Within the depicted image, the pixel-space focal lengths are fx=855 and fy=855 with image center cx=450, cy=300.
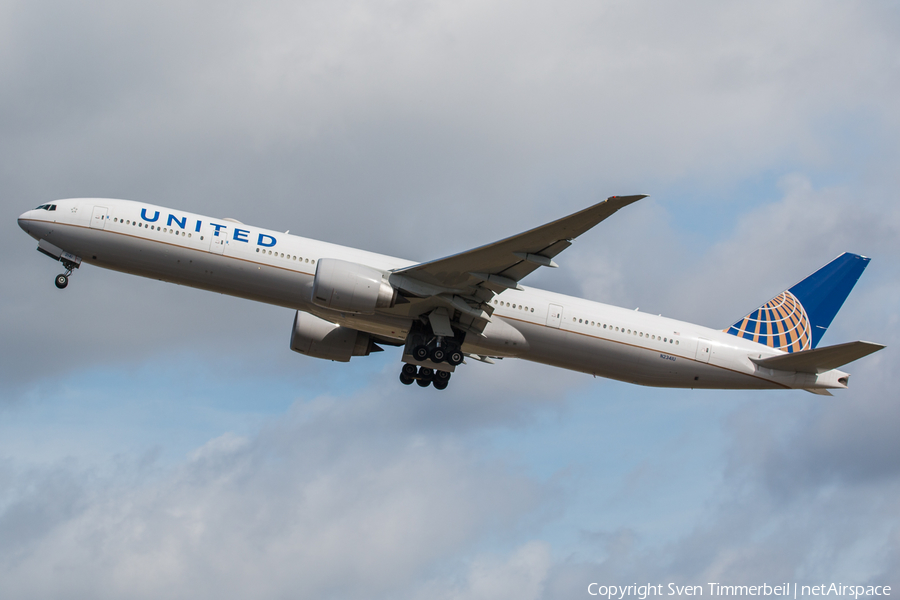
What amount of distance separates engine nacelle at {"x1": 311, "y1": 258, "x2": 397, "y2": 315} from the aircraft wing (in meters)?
0.84

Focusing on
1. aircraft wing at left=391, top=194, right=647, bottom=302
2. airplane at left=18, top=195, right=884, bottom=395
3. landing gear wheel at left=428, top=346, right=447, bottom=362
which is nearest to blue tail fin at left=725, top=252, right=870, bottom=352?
airplane at left=18, top=195, right=884, bottom=395

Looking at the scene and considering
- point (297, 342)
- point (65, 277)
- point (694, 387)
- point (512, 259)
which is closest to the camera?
point (512, 259)

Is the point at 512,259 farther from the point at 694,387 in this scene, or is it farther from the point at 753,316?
the point at 753,316

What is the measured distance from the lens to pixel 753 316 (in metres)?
34.8

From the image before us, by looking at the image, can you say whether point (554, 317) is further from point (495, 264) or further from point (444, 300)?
point (444, 300)

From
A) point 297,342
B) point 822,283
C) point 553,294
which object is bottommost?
point 297,342

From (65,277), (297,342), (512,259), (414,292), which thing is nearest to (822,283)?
(512,259)

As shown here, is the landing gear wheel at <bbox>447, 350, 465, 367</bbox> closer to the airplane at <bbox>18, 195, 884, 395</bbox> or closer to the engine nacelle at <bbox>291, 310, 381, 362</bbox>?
the airplane at <bbox>18, 195, 884, 395</bbox>

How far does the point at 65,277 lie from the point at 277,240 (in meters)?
7.77

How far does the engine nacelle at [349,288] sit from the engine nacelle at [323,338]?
6.30 metres

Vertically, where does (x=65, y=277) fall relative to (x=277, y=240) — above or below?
below

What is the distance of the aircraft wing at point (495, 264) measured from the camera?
26188 mm

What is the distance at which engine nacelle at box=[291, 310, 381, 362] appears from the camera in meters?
34.9

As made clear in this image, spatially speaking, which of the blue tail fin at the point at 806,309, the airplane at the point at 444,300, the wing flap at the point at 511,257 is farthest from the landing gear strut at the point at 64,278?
the blue tail fin at the point at 806,309
